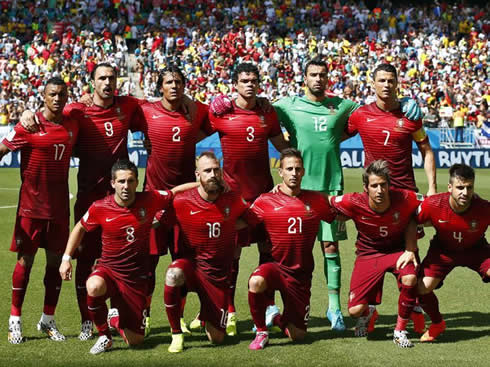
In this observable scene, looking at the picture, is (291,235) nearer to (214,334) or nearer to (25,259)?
(214,334)

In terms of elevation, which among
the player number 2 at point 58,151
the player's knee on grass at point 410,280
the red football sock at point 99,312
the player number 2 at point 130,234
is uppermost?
the player number 2 at point 58,151

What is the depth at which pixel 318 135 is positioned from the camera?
25.6 ft

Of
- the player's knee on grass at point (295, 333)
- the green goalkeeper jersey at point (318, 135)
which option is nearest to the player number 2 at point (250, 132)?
the green goalkeeper jersey at point (318, 135)

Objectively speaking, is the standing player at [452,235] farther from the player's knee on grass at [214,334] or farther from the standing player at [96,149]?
the standing player at [96,149]

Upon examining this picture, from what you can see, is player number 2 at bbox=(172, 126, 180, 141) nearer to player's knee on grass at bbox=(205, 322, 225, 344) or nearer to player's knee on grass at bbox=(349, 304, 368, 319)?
player's knee on grass at bbox=(205, 322, 225, 344)

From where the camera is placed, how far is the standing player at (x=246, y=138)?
25.0 feet

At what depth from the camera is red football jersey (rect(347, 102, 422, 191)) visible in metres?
7.58

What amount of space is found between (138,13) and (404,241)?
106 feet

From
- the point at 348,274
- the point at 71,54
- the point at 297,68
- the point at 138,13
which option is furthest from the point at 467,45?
the point at 348,274

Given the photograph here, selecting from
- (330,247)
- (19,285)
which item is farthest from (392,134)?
(19,285)

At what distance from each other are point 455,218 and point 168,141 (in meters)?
2.61

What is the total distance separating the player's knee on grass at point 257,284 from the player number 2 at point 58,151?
198 cm

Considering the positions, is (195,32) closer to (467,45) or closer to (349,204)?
(467,45)

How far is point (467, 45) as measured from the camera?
36.3 metres
